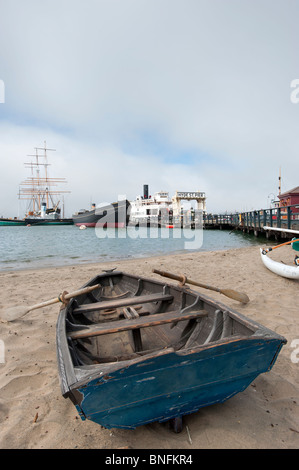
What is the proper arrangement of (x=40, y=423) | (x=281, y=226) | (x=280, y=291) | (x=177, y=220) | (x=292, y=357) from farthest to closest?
1. (x=177, y=220)
2. (x=281, y=226)
3. (x=280, y=291)
4. (x=292, y=357)
5. (x=40, y=423)

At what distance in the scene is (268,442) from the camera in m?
2.38

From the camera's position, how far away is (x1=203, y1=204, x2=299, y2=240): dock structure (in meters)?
17.6

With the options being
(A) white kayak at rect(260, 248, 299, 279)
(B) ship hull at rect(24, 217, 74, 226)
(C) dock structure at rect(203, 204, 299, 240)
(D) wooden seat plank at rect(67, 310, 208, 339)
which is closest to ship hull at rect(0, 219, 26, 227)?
(B) ship hull at rect(24, 217, 74, 226)

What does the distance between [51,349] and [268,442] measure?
338 centimetres

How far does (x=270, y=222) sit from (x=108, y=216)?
50.3 meters

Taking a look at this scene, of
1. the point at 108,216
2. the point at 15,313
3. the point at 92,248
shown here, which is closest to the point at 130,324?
the point at 15,313

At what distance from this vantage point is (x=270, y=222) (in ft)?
74.3

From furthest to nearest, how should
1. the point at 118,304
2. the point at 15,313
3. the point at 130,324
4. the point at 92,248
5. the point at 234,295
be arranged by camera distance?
the point at 92,248 < the point at 234,295 < the point at 15,313 < the point at 118,304 < the point at 130,324

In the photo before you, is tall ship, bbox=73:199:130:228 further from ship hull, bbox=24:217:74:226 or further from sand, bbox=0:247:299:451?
sand, bbox=0:247:299:451

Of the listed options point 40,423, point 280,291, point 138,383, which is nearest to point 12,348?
point 40,423

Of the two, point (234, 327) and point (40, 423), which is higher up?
point (234, 327)

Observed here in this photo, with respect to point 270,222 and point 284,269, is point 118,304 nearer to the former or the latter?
point 284,269

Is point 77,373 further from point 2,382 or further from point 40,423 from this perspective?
point 2,382

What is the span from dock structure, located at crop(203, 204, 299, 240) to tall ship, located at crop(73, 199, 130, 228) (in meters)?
20.6
